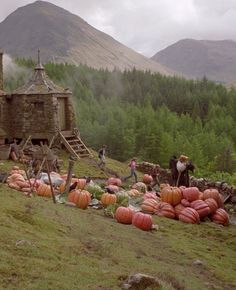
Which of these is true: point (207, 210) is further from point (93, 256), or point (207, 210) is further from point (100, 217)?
point (93, 256)

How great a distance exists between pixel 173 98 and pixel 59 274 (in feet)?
376

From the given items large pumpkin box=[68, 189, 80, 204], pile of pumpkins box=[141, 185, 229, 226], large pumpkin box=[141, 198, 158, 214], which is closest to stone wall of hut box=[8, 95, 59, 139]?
large pumpkin box=[141, 198, 158, 214]

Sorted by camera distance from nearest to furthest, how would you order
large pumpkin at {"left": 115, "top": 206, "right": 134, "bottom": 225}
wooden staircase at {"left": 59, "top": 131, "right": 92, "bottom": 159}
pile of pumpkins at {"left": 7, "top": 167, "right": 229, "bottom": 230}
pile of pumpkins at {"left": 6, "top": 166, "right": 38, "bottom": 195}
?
Answer: large pumpkin at {"left": 115, "top": 206, "right": 134, "bottom": 225} → pile of pumpkins at {"left": 7, "top": 167, "right": 229, "bottom": 230} → pile of pumpkins at {"left": 6, "top": 166, "right": 38, "bottom": 195} → wooden staircase at {"left": 59, "top": 131, "right": 92, "bottom": 159}

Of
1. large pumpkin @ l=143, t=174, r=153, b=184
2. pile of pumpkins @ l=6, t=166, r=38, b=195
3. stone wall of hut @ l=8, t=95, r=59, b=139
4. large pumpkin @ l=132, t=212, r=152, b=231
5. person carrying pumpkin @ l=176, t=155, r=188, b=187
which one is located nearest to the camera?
large pumpkin @ l=132, t=212, r=152, b=231

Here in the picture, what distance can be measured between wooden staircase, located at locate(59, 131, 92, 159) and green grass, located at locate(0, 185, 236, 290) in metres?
17.6

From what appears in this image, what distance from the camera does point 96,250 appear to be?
1358cm

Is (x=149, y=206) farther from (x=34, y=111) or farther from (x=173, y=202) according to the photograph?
(x=34, y=111)

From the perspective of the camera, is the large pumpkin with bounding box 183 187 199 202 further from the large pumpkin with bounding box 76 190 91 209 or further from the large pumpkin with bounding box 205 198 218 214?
the large pumpkin with bounding box 76 190 91 209

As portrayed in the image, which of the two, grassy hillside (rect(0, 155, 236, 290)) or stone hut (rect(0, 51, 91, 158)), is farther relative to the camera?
stone hut (rect(0, 51, 91, 158))

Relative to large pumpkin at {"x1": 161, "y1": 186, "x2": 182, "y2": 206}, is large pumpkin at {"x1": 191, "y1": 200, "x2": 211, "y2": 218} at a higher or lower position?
lower

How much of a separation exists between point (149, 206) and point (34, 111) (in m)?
18.7

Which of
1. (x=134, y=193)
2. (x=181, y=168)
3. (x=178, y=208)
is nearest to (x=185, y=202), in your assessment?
(x=178, y=208)

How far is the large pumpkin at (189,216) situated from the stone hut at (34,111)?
18564 mm

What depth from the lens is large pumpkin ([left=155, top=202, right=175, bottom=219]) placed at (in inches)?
868
